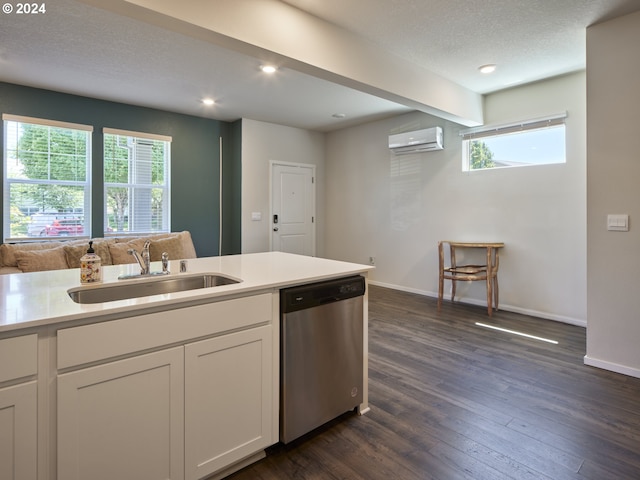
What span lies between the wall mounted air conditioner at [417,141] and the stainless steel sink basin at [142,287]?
371cm

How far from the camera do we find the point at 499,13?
256cm

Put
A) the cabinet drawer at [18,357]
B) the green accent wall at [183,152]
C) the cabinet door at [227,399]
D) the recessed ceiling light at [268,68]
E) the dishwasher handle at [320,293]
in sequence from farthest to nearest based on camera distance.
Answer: the green accent wall at [183,152]
the recessed ceiling light at [268,68]
the dishwasher handle at [320,293]
the cabinet door at [227,399]
the cabinet drawer at [18,357]

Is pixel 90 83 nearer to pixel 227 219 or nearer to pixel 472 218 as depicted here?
pixel 227 219

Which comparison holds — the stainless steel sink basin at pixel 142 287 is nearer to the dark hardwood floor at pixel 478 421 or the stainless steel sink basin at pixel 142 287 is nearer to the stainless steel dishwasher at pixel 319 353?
the stainless steel dishwasher at pixel 319 353

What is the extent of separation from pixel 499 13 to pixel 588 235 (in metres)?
1.81

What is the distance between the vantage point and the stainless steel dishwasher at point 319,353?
1.70 meters

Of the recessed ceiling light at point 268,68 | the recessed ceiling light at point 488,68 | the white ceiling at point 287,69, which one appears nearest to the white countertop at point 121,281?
the white ceiling at point 287,69

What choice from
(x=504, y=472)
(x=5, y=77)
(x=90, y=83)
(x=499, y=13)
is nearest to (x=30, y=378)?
(x=504, y=472)

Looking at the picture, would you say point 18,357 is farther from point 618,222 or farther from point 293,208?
point 293,208

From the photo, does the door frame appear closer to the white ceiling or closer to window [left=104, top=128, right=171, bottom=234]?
the white ceiling

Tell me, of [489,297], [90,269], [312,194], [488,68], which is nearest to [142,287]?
[90,269]

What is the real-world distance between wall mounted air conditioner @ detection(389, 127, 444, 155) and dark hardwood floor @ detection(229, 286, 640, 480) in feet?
8.58

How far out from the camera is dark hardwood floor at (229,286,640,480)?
1.63m

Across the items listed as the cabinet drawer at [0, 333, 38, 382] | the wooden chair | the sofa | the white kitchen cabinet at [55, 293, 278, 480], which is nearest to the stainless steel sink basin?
the white kitchen cabinet at [55, 293, 278, 480]
